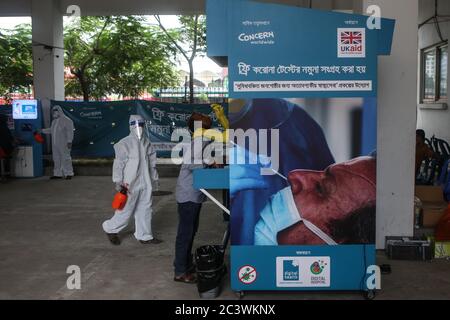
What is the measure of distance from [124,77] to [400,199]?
16.4m

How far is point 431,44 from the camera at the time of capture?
11.9 metres

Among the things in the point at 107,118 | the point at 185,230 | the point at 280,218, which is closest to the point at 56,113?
the point at 107,118

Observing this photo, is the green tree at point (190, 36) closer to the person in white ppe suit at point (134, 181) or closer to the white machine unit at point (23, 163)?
the white machine unit at point (23, 163)

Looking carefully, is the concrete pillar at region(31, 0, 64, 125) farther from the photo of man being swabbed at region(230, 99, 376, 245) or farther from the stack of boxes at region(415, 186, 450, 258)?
the photo of man being swabbed at region(230, 99, 376, 245)

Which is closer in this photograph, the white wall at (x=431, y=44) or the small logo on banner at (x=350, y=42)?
the small logo on banner at (x=350, y=42)

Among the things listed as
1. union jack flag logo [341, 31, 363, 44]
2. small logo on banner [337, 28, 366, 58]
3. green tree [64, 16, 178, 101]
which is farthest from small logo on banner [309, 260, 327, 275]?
green tree [64, 16, 178, 101]

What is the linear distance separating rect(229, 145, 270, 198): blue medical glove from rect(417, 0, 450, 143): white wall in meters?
7.31

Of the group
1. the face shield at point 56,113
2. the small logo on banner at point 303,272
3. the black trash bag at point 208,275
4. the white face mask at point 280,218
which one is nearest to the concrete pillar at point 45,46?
the face shield at point 56,113

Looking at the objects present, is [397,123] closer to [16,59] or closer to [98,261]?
[98,261]

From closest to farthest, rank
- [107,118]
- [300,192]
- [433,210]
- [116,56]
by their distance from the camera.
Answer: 1. [300,192]
2. [433,210]
3. [107,118]
4. [116,56]

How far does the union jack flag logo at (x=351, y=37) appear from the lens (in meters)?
4.46

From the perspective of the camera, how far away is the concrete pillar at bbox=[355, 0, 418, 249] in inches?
242

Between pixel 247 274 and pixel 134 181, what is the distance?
9.17 ft

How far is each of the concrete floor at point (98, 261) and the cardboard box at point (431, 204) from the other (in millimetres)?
771
